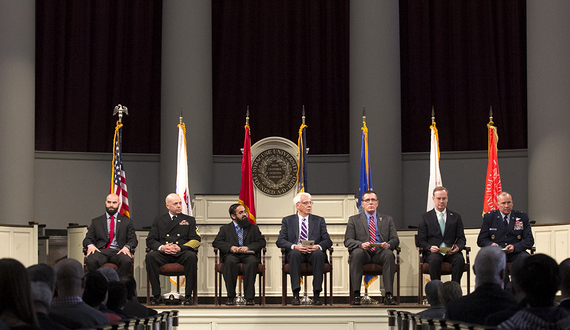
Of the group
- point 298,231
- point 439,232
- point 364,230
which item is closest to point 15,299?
point 298,231

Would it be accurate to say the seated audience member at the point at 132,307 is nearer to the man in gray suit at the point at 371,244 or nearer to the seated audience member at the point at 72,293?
the seated audience member at the point at 72,293

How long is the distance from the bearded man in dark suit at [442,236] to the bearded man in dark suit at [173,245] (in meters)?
2.62

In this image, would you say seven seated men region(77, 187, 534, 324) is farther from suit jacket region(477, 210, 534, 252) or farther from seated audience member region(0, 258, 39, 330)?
seated audience member region(0, 258, 39, 330)

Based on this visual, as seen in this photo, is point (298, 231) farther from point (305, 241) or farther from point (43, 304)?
point (43, 304)

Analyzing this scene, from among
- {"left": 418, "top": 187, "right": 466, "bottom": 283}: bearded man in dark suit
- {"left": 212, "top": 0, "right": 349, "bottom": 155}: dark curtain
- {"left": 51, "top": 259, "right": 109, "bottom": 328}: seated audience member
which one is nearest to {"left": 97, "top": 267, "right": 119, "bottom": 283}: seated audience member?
{"left": 51, "top": 259, "right": 109, "bottom": 328}: seated audience member

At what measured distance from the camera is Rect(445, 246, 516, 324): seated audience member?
363cm

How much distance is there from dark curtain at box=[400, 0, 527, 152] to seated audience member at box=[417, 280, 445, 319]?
7.87m

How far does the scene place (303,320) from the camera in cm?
695

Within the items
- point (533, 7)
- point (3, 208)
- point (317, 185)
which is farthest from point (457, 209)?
point (3, 208)

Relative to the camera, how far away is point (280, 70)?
1312 centimetres

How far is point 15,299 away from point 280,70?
1072 centimetres

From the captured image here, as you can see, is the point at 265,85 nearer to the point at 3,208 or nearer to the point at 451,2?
the point at 451,2

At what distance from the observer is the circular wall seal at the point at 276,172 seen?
10.1 m

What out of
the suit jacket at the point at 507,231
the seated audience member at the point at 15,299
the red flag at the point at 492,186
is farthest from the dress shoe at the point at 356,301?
the seated audience member at the point at 15,299
